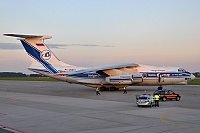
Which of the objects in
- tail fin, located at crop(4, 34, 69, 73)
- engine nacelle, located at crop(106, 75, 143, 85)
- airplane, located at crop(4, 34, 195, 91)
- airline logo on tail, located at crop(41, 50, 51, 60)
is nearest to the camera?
engine nacelle, located at crop(106, 75, 143, 85)

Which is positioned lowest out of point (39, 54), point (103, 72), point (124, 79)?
point (124, 79)

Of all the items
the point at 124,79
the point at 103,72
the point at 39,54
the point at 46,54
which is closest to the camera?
the point at 124,79

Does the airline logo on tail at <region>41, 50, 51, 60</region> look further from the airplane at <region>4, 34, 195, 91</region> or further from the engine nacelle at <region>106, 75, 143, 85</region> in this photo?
the engine nacelle at <region>106, 75, 143, 85</region>

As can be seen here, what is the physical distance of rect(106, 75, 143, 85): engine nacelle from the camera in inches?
1882

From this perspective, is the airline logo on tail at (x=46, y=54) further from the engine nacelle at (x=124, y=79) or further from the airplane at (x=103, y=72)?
the engine nacelle at (x=124, y=79)

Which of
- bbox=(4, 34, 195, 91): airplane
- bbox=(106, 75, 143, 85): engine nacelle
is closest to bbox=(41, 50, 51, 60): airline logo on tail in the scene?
bbox=(4, 34, 195, 91): airplane

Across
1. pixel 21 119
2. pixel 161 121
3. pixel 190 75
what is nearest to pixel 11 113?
pixel 21 119

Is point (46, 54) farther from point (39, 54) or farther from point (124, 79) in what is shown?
point (124, 79)

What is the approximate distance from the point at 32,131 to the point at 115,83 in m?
33.1

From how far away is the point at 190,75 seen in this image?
49.5 m

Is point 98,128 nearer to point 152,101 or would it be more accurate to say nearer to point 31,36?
point 152,101

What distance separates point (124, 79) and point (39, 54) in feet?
44.5

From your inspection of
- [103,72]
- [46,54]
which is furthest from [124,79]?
[46,54]

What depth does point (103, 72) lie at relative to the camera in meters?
49.1
